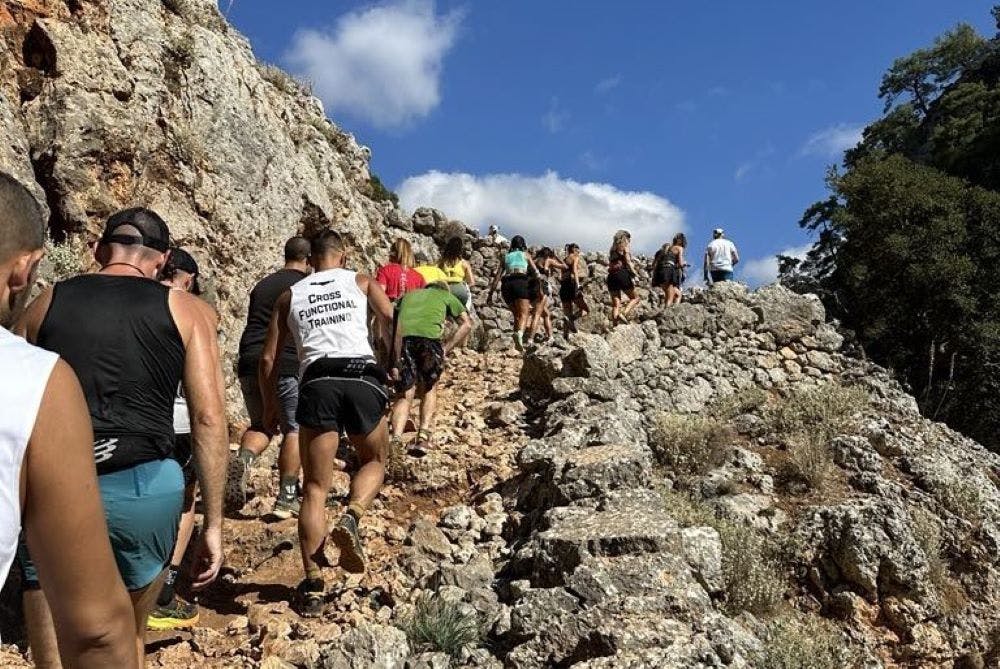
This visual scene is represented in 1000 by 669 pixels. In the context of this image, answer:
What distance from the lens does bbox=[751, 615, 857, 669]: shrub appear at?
385 centimetres

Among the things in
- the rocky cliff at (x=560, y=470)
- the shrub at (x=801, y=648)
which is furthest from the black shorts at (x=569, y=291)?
the shrub at (x=801, y=648)

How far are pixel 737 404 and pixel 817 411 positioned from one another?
0.98 meters

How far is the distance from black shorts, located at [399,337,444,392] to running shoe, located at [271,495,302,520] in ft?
5.74

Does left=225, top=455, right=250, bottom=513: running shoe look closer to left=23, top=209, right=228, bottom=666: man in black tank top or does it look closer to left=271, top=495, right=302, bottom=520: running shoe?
left=271, top=495, right=302, bottom=520: running shoe

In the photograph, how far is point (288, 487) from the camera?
17.2ft

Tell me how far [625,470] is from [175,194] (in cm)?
627

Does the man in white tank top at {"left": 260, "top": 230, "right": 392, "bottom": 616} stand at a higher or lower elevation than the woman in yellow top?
lower

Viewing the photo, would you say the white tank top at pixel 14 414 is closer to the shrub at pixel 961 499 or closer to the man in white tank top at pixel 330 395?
the man in white tank top at pixel 330 395

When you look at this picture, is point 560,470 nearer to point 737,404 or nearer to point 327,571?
point 327,571

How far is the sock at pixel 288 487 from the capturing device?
206 inches

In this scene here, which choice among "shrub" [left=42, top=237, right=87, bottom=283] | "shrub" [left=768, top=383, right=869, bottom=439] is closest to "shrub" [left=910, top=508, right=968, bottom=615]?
"shrub" [left=768, top=383, right=869, bottom=439]

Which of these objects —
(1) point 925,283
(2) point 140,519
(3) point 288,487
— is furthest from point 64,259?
(1) point 925,283

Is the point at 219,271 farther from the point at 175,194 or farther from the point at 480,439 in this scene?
the point at 480,439

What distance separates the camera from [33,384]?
1.20 m
